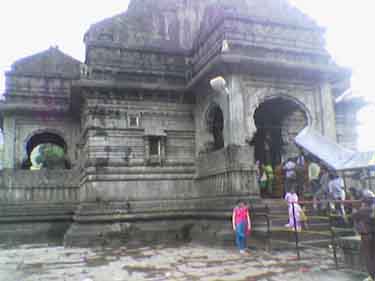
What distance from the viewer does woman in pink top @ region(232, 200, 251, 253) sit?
10.4 meters

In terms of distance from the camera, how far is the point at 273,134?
52.1 feet

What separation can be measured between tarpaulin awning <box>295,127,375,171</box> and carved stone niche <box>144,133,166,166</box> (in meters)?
5.28

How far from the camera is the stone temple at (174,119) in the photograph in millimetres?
12438

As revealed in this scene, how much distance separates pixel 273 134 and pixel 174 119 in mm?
4242

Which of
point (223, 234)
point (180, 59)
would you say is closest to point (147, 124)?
point (180, 59)

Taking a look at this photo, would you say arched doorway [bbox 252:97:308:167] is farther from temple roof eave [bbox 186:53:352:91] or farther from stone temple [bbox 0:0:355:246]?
temple roof eave [bbox 186:53:352:91]

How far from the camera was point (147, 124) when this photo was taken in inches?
574

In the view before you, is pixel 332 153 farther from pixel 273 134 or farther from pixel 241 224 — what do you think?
pixel 273 134

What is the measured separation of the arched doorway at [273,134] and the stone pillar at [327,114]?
2.06m

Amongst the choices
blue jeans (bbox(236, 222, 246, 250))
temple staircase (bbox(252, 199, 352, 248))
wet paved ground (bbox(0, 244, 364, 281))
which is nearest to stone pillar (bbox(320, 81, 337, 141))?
temple staircase (bbox(252, 199, 352, 248))

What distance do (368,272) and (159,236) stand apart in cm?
827

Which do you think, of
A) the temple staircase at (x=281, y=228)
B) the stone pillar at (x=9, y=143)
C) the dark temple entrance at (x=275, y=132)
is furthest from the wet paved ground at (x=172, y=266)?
the stone pillar at (x=9, y=143)

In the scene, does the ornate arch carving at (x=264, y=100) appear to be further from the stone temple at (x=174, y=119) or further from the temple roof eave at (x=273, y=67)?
the temple roof eave at (x=273, y=67)

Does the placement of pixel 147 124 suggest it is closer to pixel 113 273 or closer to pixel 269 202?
pixel 269 202
